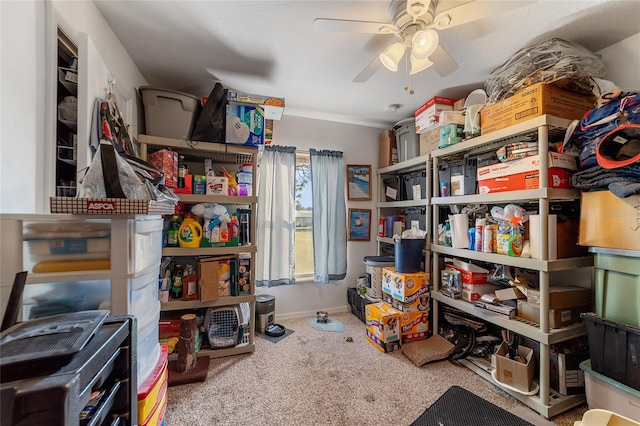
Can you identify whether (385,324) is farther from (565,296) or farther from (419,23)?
(419,23)

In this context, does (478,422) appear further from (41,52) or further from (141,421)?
(41,52)

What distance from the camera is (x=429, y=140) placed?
8.52ft

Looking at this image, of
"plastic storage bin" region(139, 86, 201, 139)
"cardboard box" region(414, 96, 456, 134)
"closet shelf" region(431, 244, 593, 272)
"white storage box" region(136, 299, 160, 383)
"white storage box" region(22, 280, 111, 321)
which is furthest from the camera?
"cardboard box" region(414, 96, 456, 134)

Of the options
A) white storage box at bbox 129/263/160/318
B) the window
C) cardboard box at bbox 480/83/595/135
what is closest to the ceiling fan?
cardboard box at bbox 480/83/595/135

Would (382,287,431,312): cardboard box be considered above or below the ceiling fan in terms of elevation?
below

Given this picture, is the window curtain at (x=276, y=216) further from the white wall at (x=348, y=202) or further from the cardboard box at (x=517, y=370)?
the cardboard box at (x=517, y=370)

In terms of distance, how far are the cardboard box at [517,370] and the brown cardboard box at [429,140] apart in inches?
70.5

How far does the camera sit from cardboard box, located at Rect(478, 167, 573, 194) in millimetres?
1643

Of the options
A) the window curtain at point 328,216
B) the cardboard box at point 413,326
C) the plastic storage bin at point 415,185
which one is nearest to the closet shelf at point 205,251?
the window curtain at point 328,216

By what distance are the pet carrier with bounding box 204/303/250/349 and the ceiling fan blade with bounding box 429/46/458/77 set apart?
2.37 metres

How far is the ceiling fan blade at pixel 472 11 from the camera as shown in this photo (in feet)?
3.76

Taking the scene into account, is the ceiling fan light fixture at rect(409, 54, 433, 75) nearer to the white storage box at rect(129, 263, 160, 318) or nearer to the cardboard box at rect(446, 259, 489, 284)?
the cardboard box at rect(446, 259, 489, 284)

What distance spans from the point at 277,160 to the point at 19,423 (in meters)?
2.67

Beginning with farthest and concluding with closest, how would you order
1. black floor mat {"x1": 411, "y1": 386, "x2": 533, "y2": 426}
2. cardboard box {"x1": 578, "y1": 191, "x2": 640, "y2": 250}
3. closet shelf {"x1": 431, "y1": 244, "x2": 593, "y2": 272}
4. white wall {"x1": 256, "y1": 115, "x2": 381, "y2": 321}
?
white wall {"x1": 256, "y1": 115, "x2": 381, "y2": 321} < closet shelf {"x1": 431, "y1": 244, "x2": 593, "y2": 272} < black floor mat {"x1": 411, "y1": 386, "x2": 533, "y2": 426} < cardboard box {"x1": 578, "y1": 191, "x2": 640, "y2": 250}
